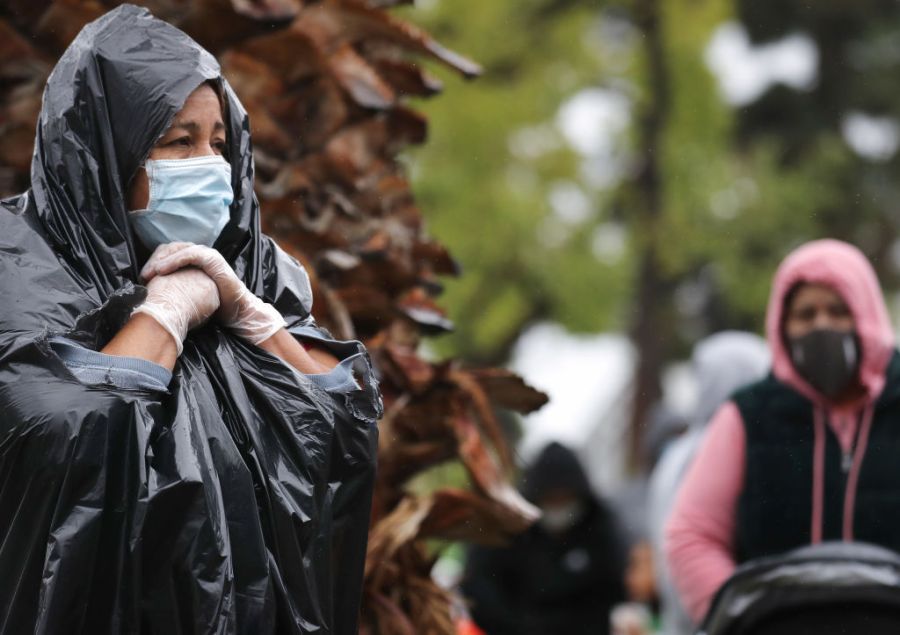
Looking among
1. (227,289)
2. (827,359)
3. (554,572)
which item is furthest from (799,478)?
(554,572)

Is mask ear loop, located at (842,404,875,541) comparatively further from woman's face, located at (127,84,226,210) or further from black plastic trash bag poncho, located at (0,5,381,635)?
woman's face, located at (127,84,226,210)

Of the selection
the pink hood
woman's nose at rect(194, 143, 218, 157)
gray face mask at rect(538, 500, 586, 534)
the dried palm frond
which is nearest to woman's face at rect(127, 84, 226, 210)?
woman's nose at rect(194, 143, 218, 157)

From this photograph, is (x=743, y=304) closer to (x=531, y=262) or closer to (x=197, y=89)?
(x=531, y=262)

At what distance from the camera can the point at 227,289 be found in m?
2.68

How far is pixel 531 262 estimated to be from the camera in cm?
1853

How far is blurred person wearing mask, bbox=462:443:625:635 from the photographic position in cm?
711

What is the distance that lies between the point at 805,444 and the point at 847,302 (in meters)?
0.48

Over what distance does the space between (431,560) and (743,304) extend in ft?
52.6

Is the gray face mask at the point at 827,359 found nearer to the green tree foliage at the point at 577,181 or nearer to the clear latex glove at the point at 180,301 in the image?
the clear latex glove at the point at 180,301

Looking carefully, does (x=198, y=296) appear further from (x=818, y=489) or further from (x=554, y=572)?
(x=554, y=572)

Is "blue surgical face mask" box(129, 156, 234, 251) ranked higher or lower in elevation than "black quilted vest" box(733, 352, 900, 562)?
higher

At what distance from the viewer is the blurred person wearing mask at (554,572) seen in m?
7.11

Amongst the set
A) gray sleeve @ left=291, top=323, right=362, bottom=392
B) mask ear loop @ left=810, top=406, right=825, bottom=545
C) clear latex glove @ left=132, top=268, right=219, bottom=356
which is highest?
clear latex glove @ left=132, top=268, right=219, bottom=356

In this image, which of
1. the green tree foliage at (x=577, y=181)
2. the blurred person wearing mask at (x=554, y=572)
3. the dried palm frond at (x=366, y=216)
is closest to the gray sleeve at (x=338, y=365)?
the dried palm frond at (x=366, y=216)
